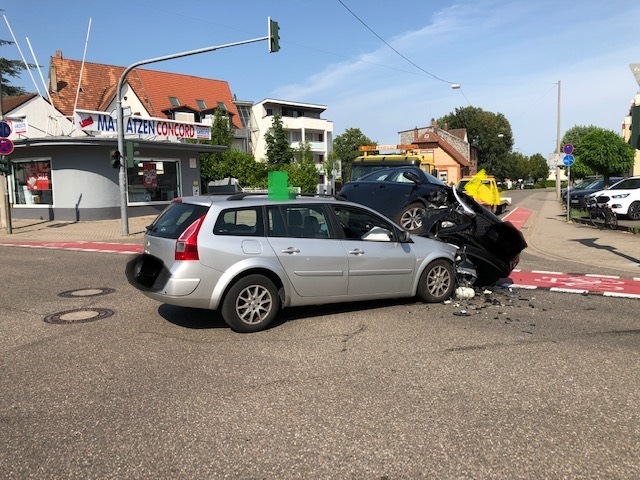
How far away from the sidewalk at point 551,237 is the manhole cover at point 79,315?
29.8 ft

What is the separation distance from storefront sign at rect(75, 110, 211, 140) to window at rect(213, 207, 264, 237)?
1879 centimetres

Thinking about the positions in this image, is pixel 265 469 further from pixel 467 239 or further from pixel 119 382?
pixel 467 239

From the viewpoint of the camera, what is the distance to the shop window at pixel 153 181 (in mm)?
24781

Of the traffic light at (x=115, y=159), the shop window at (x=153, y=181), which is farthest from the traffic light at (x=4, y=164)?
the shop window at (x=153, y=181)

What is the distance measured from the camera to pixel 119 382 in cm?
452

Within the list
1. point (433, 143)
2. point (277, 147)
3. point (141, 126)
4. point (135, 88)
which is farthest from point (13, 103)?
point (433, 143)

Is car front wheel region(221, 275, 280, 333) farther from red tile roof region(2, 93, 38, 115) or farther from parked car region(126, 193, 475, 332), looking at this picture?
red tile roof region(2, 93, 38, 115)

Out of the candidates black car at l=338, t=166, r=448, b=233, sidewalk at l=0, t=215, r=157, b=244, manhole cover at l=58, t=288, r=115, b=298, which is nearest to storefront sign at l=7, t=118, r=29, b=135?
sidewalk at l=0, t=215, r=157, b=244

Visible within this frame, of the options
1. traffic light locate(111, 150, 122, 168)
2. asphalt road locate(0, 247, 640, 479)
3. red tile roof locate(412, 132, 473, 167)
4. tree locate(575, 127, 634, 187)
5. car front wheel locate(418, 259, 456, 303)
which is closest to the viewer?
asphalt road locate(0, 247, 640, 479)

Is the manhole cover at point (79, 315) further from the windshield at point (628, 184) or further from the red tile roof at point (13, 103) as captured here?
the red tile roof at point (13, 103)

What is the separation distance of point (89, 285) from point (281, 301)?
4.44 m

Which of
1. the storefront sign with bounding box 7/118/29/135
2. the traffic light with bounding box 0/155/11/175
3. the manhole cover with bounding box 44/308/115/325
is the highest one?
the storefront sign with bounding box 7/118/29/135

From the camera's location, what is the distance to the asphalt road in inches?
127

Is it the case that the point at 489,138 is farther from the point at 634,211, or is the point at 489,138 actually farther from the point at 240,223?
the point at 240,223
